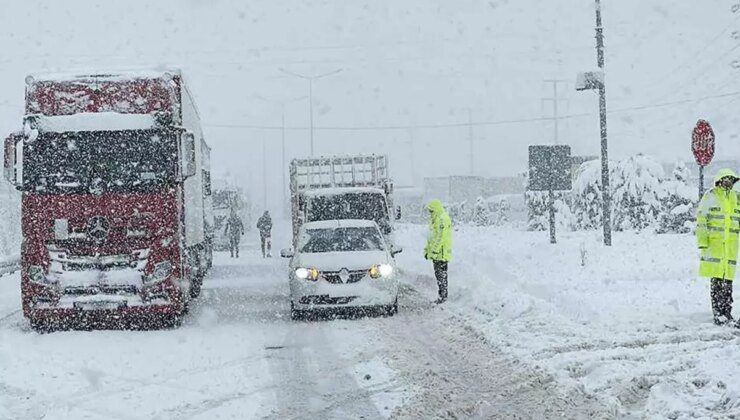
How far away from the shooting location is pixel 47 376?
9.11 meters

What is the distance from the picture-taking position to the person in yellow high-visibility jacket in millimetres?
10945

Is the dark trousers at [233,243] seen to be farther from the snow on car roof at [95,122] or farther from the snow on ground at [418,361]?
the snow on car roof at [95,122]

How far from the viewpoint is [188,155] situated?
508 inches

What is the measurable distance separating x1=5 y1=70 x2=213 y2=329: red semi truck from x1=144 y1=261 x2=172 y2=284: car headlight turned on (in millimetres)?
13

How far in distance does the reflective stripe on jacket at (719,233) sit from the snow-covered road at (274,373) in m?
2.91

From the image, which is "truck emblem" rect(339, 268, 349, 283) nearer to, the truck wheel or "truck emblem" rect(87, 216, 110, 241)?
"truck emblem" rect(87, 216, 110, 241)

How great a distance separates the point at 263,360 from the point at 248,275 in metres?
13.1

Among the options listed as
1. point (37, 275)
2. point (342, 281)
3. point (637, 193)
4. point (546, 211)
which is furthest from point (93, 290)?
point (546, 211)

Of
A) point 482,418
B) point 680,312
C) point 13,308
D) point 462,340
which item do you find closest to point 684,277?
point 680,312

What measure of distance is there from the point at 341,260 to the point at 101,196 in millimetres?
3543

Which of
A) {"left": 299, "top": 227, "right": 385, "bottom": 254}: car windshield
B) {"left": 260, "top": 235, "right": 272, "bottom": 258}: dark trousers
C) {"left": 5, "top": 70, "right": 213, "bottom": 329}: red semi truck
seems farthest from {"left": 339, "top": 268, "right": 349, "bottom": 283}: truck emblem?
{"left": 260, "top": 235, "right": 272, "bottom": 258}: dark trousers

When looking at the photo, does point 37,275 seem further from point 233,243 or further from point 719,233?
point 233,243

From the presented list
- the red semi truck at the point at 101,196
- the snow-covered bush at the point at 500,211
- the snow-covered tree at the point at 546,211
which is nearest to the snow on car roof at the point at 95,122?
the red semi truck at the point at 101,196

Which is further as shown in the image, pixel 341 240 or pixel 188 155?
pixel 341 240
